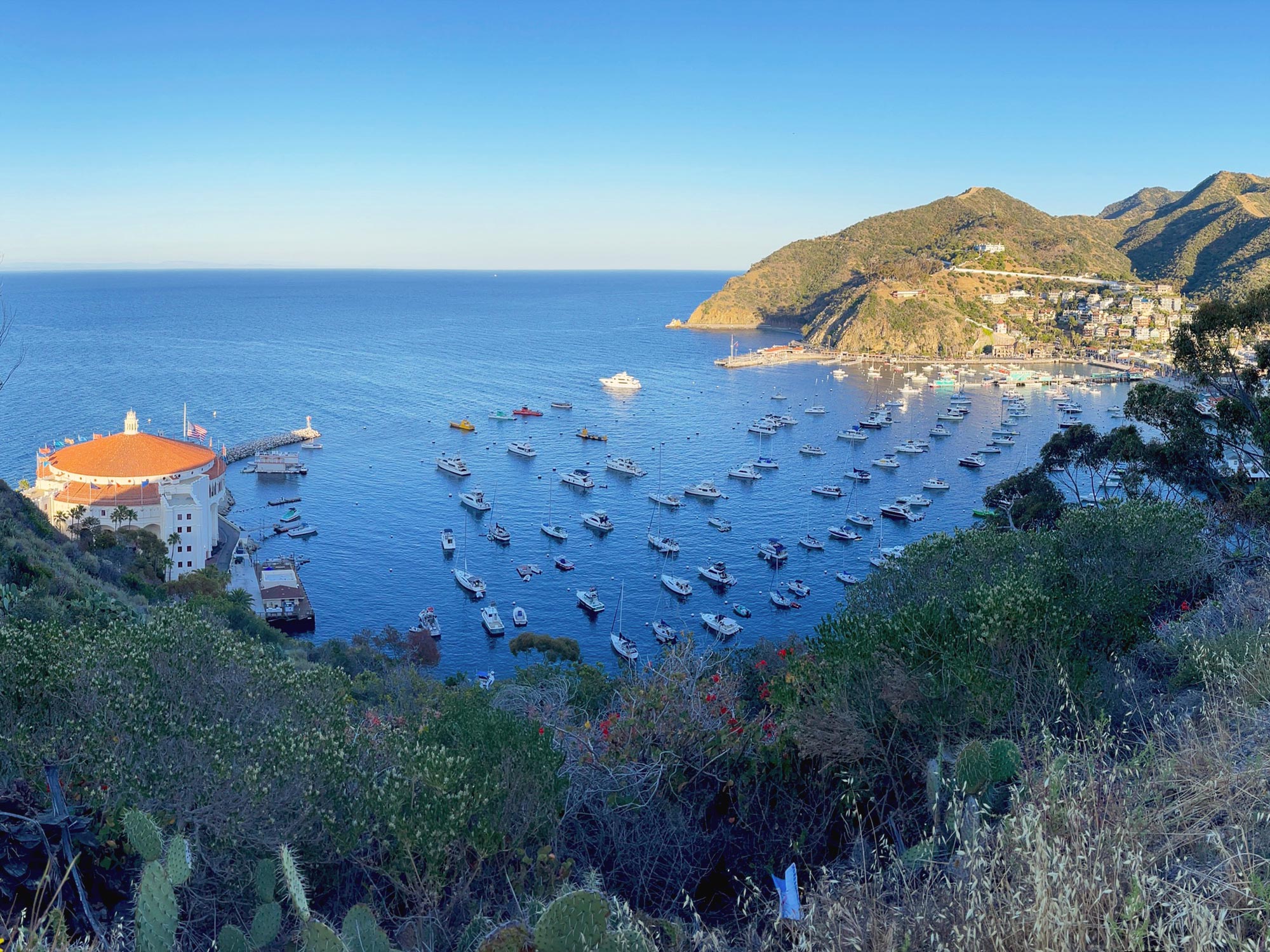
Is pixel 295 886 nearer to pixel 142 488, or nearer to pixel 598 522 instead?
pixel 142 488

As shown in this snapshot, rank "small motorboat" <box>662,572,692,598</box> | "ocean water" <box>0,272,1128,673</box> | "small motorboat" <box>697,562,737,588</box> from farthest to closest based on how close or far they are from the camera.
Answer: "small motorboat" <box>697,562,737,588</box>
"ocean water" <box>0,272,1128,673</box>
"small motorboat" <box>662,572,692,598</box>

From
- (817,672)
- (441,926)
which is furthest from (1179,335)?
(441,926)

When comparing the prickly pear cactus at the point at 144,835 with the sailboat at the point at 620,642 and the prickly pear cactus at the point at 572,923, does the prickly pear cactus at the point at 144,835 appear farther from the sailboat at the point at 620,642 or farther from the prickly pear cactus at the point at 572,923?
the sailboat at the point at 620,642

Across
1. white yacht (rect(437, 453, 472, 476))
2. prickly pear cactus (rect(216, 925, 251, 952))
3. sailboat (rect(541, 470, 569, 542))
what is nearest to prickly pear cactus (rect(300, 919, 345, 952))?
prickly pear cactus (rect(216, 925, 251, 952))

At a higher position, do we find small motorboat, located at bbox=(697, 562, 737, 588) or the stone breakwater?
the stone breakwater

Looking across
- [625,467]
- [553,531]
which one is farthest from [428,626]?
[625,467]

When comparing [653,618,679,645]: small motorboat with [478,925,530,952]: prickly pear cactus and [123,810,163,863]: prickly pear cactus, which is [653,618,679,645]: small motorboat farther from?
[478,925,530,952]: prickly pear cactus

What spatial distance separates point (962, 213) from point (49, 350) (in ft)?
451

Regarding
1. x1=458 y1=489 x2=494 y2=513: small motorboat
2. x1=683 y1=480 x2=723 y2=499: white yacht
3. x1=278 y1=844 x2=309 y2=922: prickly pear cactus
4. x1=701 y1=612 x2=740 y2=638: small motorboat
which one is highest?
x1=278 y1=844 x2=309 y2=922: prickly pear cactus

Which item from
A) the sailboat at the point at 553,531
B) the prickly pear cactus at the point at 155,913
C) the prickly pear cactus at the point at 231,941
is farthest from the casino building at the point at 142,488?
the prickly pear cactus at the point at 155,913

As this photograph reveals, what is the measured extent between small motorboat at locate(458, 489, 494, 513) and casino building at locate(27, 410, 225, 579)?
11.2 m

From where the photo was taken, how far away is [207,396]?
67.2m

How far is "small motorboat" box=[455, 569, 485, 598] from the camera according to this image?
1288 inches

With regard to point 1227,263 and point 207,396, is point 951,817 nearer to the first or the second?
point 207,396
